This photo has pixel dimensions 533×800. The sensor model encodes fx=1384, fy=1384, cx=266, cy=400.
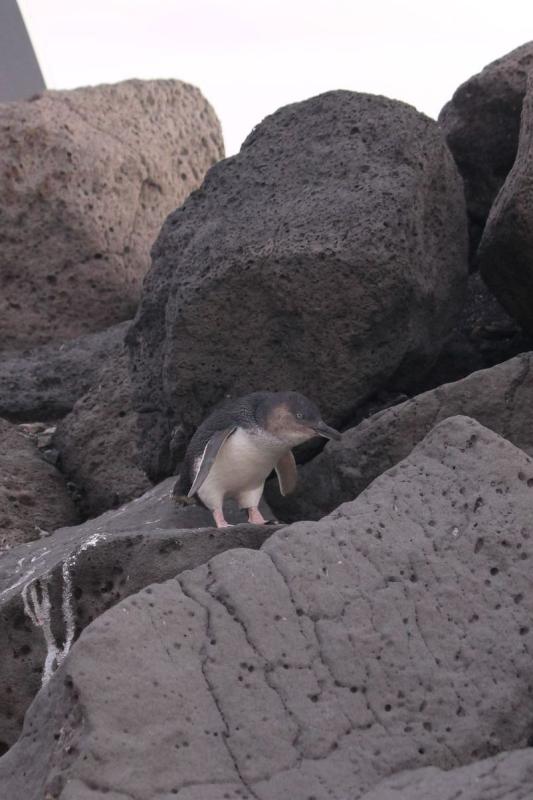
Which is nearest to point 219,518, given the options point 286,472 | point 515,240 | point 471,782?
point 286,472

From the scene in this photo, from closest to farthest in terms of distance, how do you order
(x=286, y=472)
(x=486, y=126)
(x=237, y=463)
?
1. (x=237, y=463)
2. (x=286, y=472)
3. (x=486, y=126)

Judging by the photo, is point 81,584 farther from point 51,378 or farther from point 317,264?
point 51,378

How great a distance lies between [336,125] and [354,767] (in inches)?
140

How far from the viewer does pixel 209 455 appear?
5434mm

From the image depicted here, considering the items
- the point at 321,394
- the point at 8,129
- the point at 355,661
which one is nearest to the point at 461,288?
the point at 321,394

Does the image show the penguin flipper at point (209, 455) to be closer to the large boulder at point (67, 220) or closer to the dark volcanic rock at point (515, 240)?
the dark volcanic rock at point (515, 240)

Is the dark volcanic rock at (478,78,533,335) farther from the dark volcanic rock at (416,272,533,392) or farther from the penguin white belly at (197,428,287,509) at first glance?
the penguin white belly at (197,428,287,509)

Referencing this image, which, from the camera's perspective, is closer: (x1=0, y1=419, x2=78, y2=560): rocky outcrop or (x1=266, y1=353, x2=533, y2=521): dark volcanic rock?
(x1=266, y1=353, x2=533, y2=521): dark volcanic rock

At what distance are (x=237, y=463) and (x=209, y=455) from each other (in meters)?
0.16

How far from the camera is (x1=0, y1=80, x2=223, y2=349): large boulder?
907 cm

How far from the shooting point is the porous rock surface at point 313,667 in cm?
331

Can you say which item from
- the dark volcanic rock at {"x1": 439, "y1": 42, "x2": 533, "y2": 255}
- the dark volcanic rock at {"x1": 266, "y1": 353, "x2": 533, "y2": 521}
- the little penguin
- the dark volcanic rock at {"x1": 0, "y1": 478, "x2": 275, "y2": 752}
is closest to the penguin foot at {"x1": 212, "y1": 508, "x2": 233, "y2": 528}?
the little penguin

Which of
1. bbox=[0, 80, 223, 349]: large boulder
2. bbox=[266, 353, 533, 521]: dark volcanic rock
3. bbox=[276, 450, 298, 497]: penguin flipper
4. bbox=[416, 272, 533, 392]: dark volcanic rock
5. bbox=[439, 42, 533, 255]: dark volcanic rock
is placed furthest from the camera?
bbox=[0, 80, 223, 349]: large boulder

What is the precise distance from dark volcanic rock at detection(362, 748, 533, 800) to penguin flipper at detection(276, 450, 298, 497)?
249cm
